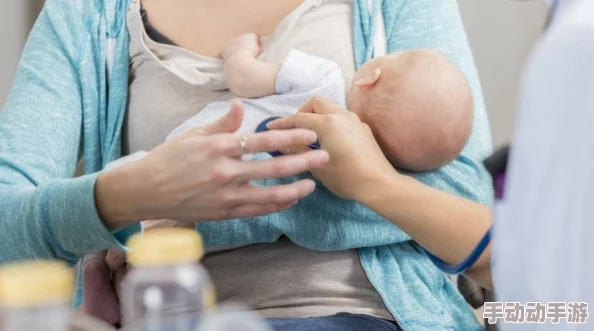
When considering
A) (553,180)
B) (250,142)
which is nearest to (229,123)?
(250,142)

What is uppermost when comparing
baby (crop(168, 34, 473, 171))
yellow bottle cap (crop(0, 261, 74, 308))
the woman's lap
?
yellow bottle cap (crop(0, 261, 74, 308))

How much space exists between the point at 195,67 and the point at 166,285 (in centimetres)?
77

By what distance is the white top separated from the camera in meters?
0.47

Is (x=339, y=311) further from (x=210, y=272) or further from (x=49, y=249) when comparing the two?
(x=49, y=249)

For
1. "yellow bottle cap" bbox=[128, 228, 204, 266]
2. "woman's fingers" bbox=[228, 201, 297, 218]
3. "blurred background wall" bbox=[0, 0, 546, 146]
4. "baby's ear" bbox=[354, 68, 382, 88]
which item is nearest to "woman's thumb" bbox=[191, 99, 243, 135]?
"woman's fingers" bbox=[228, 201, 297, 218]

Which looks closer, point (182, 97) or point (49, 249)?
point (49, 249)

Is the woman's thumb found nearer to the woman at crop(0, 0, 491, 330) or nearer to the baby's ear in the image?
the woman at crop(0, 0, 491, 330)

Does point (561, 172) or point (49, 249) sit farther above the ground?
point (561, 172)

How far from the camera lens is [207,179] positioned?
3.19 feet

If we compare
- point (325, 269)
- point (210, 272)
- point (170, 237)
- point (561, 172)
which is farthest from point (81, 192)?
point (561, 172)

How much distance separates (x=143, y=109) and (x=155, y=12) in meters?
0.21

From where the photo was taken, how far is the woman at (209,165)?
103 centimetres

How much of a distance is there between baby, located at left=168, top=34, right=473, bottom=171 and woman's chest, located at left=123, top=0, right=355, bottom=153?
0.17ft

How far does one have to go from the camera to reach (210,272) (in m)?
1.19
